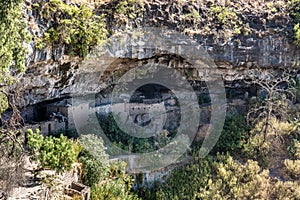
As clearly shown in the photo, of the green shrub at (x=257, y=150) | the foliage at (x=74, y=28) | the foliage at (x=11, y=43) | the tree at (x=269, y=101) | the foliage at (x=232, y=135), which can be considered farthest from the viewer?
the tree at (x=269, y=101)

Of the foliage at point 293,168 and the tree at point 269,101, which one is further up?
the tree at point 269,101

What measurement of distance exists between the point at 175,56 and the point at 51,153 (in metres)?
6.23

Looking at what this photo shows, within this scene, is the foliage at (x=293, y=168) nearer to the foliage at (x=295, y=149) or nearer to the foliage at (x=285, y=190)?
the foliage at (x=295, y=149)

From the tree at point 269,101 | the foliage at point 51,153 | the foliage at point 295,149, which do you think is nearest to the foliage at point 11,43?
the foliage at point 51,153

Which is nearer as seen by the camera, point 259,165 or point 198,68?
point 259,165

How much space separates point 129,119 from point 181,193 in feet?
12.3

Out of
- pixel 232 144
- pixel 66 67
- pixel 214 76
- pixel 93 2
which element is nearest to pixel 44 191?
pixel 66 67

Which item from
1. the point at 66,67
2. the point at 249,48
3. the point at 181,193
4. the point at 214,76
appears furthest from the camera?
the point at 214,76

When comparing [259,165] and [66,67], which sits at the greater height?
[66,67]

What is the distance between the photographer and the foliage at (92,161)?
1161 centimetres

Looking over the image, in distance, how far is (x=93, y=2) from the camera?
12195 millimetres

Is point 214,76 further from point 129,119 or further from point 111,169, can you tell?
point 111,169

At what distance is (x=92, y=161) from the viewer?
1168cm

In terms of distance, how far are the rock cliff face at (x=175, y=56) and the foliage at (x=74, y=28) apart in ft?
0.83
